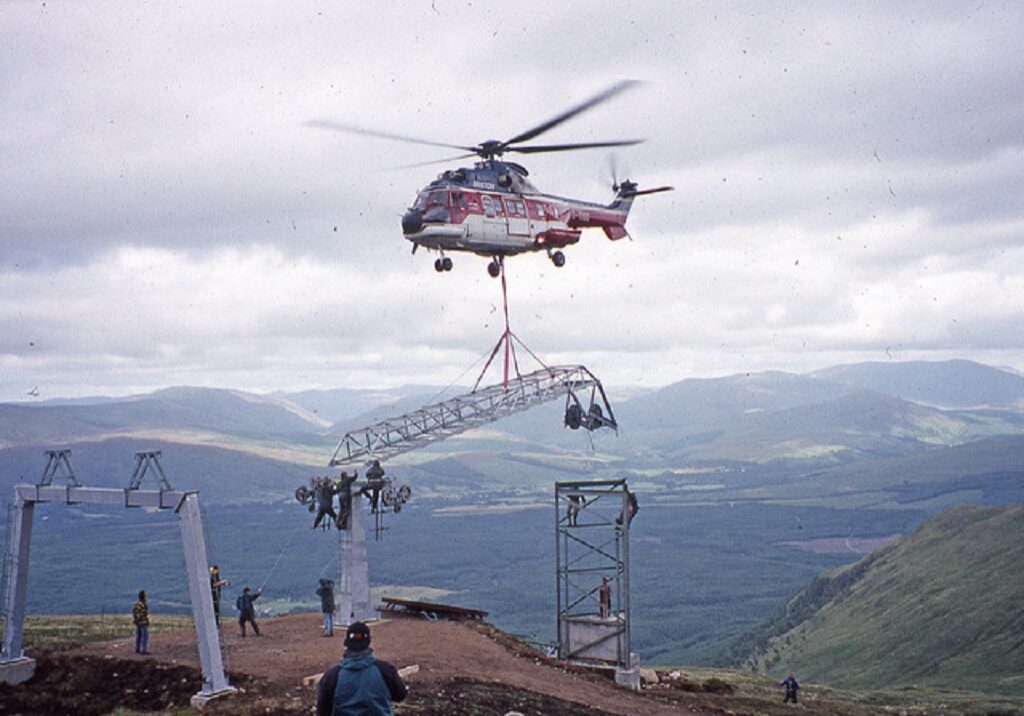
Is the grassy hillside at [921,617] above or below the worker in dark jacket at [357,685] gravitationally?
below

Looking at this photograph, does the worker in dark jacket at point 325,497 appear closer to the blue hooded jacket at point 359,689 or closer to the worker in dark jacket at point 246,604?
the worker in dark jacket at point 246,604

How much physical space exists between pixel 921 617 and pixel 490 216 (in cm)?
9458

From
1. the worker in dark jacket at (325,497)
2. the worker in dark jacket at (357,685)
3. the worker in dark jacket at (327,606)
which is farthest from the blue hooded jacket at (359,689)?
the worker in dark jacket at (325,497)

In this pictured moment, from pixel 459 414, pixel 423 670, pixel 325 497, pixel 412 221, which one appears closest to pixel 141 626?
pixel 325 497

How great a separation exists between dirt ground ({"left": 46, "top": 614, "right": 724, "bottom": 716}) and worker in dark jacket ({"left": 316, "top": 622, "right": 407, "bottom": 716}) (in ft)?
36.2

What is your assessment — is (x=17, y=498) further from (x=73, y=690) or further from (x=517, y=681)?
(x=517, y=681)

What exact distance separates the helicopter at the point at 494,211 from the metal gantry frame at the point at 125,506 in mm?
12837

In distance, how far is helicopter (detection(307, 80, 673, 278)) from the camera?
32188 millimetres

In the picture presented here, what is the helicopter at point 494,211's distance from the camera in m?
32.2

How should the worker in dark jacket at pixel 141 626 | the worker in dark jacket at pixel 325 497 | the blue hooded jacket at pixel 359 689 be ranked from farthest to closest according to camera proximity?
the worker in dark jacket at pixel 325 497 → the worker in dark jacket at pixel 141 626 → the blue hooded jacket at pixel 359 689

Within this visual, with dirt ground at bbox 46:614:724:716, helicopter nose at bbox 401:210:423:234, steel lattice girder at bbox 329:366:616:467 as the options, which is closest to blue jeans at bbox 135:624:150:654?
dirt ground at bbox 46:614:724:716

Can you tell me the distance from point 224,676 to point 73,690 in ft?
15.4

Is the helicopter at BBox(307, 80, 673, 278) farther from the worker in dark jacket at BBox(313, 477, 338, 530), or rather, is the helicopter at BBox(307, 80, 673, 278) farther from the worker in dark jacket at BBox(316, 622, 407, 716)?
the worker in dark jacket at BBox(316, 622, 407, 716)

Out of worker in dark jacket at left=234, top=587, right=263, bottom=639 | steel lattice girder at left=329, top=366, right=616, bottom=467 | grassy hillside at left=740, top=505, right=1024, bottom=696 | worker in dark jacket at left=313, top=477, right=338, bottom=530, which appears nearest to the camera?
worker in dark jacket at left=234, top=587, right=263, bottom=639
